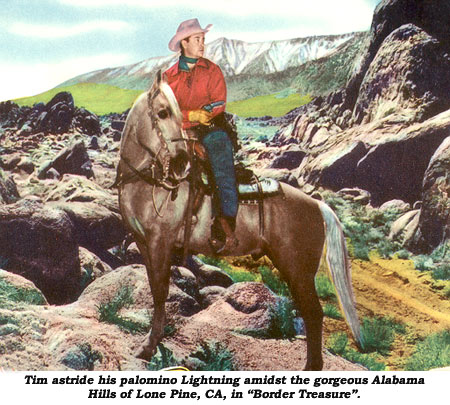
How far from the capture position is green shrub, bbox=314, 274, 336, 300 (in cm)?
388

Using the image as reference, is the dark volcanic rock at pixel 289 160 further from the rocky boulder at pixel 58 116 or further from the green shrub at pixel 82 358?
the green shrub at pixel 82 358

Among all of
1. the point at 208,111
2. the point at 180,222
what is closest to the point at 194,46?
the point at 208,111

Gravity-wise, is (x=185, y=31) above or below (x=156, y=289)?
above

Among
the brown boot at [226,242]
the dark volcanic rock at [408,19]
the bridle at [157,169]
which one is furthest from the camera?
the dark volcanic rock at [408,19]

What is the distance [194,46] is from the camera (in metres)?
4.13

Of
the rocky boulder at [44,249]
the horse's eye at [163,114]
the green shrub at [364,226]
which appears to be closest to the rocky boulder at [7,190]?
the rocky boulder at [44,249]

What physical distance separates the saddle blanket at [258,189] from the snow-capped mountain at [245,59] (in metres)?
1.29

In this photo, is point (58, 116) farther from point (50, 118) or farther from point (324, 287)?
point (324, 287)

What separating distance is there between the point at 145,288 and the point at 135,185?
1019 millimetres

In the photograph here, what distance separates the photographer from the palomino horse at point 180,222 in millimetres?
3625

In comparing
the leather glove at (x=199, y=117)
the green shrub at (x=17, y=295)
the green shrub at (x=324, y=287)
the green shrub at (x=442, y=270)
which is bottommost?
the green shrub at (x=442, y=270)

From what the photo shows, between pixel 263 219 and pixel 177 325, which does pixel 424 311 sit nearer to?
pixel 263 219

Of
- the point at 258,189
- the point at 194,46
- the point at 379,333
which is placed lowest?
the point at 379,333

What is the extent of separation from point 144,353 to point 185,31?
2847 mm
